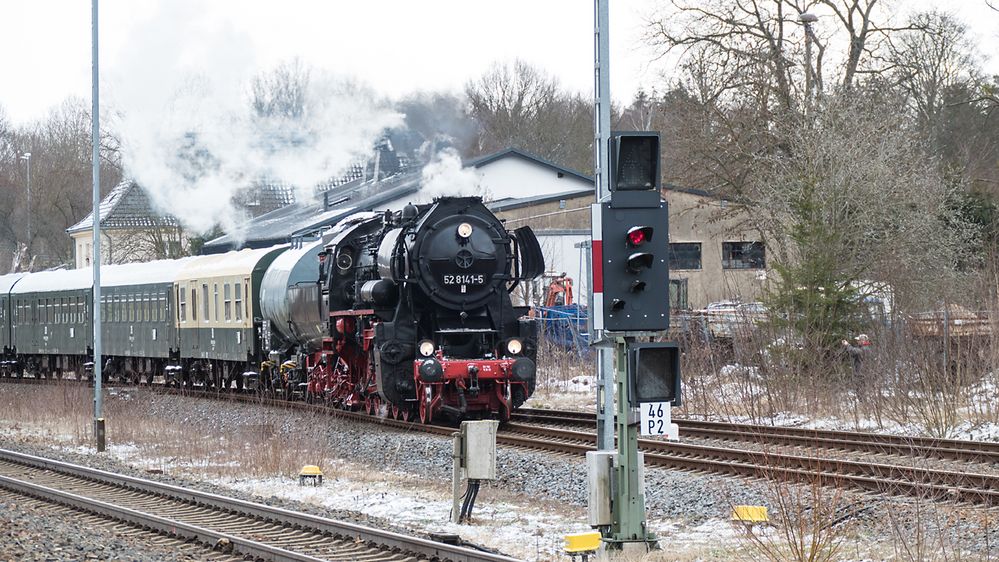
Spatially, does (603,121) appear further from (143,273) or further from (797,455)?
(143,273)

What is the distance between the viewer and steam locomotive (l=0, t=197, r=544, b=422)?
19188mm

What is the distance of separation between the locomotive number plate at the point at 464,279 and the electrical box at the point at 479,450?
6593 millimetres

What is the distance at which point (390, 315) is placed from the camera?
1961cm

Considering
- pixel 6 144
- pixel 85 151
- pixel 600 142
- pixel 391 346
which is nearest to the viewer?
pixel 600 142

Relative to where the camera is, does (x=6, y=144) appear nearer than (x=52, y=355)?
No

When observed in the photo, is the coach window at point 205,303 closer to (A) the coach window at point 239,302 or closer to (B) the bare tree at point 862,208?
(A) the coach window at point 239,302

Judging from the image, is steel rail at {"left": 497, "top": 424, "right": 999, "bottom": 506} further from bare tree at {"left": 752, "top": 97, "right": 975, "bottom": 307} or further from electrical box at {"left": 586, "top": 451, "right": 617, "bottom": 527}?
bare tree at {"left": 752, "top": 97, "right": 975, "bottom": 307}

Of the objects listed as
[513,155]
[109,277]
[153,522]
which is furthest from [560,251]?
[153,522]

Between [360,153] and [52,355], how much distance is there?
11.4 meters

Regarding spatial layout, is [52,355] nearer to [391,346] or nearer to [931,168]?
[391,346]

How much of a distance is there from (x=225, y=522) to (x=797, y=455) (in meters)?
6.56

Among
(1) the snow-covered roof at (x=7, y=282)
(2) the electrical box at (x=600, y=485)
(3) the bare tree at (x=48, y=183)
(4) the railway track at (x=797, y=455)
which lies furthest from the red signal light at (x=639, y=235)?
(3) the bare tree at (x=48, y=183)

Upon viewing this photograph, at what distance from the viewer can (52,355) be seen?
3916 cm

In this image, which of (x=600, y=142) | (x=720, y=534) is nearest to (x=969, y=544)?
(x=720, y=534)
